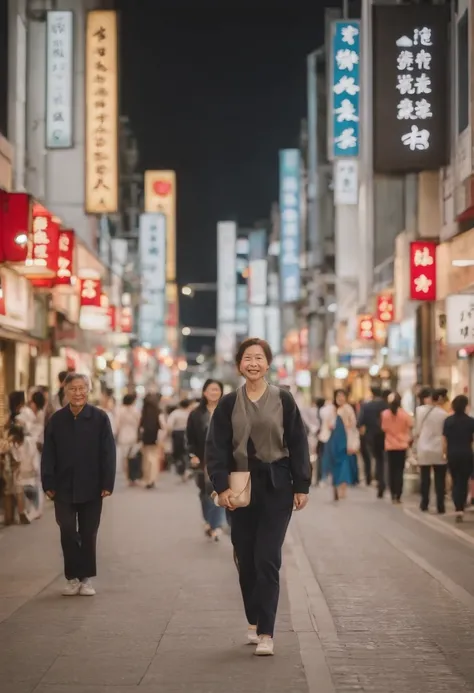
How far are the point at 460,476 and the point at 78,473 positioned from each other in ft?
27.7

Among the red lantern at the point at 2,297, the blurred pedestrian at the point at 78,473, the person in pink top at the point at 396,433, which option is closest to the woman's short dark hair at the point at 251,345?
the blurred pedestrian at the point at 78,473

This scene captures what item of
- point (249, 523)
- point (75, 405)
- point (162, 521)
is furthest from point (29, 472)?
point (249, 523)

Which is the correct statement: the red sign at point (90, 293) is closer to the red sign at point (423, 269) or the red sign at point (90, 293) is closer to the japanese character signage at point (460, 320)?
the red sign at point (423, 269)

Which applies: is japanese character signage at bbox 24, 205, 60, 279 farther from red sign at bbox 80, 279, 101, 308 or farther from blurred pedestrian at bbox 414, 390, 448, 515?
red sign at bbox 80, 279, 101, 308

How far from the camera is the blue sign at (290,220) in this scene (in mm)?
76625

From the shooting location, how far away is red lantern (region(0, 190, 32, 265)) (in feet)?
74.5

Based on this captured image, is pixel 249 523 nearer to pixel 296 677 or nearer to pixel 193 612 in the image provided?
pixel 296 677

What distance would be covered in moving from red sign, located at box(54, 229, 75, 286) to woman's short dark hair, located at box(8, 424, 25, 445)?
477 inches

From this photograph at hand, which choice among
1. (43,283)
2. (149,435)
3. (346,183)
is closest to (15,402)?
(149,435)

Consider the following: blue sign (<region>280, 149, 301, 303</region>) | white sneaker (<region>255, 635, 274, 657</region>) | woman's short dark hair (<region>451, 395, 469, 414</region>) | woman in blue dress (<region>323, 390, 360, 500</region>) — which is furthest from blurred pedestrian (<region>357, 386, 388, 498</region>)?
blue sign (<region>280, 149, 301, 303</region>)

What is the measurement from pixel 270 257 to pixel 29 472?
101 m

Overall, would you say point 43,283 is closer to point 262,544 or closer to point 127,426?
point 127,426

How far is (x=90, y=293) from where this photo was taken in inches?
1497

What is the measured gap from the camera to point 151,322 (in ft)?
289
